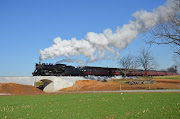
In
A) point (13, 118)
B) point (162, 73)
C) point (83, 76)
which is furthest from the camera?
point (162, 73)

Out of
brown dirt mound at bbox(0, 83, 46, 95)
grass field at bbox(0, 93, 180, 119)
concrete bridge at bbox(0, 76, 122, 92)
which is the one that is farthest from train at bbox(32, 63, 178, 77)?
grass field at bbox(0, 93, 180, 119)

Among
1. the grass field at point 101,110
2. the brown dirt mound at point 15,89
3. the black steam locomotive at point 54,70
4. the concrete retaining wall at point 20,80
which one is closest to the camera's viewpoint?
the grass field at point 101,110

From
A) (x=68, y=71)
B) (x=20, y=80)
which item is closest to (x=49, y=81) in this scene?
(x=68, y=71)

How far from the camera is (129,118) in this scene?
288 inches

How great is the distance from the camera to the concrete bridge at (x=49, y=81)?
115 ft

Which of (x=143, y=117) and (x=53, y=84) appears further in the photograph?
(x=53, y=84)

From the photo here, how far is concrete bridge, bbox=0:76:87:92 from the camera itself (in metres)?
35.1

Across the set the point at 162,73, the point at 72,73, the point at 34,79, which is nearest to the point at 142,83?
the point at 72,73

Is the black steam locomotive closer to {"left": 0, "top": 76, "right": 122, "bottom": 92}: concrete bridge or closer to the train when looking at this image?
the train

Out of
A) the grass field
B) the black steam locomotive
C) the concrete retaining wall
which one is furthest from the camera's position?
the black steam locomotive

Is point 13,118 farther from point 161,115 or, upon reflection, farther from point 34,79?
point 34,79

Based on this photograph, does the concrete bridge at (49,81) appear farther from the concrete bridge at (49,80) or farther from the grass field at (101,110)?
the grass field at (101,110)

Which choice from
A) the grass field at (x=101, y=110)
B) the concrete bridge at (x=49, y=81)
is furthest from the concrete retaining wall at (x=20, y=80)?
the grass field at (x=101, y=110)

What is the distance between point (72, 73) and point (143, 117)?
3879 centimetres
